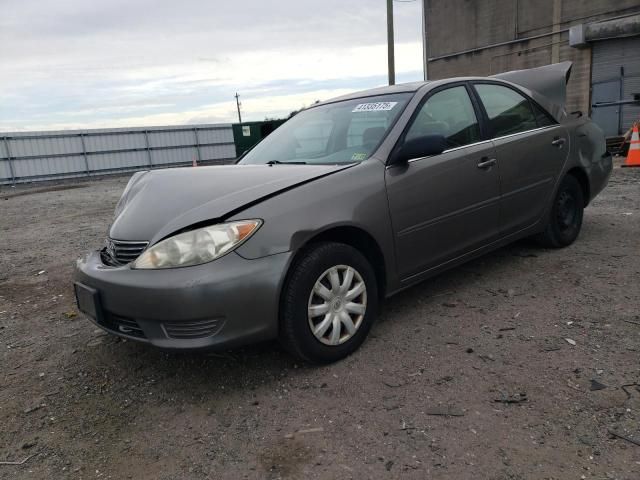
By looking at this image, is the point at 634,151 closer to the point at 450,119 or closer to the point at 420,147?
the point at 450,119

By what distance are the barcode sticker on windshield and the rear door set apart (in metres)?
0.86

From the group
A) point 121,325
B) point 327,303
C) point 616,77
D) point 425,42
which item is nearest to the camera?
point 121,325

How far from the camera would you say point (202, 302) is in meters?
2.40

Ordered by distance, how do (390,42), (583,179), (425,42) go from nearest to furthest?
(583,179) → (390,42) → (425,42)

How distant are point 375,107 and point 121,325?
7.03 ft

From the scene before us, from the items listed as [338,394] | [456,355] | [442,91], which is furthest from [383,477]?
[442,91]

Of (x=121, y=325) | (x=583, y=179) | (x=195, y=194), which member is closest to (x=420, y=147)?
(x=195, y=194)

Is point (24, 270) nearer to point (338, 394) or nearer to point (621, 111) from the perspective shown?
point (338, 394)

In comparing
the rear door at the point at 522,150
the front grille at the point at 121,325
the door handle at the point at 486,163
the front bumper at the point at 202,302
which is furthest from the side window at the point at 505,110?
the front grille at the point at 121,325

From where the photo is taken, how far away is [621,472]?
1.89 meters

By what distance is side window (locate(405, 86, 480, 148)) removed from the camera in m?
3.39

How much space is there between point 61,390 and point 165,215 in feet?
3.79

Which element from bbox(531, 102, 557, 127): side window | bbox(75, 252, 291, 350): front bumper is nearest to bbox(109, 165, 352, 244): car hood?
bbox(75, 252, 291, 350): front bumper

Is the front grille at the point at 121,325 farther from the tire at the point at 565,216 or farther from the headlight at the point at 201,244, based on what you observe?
the tire at the point at 565,216
